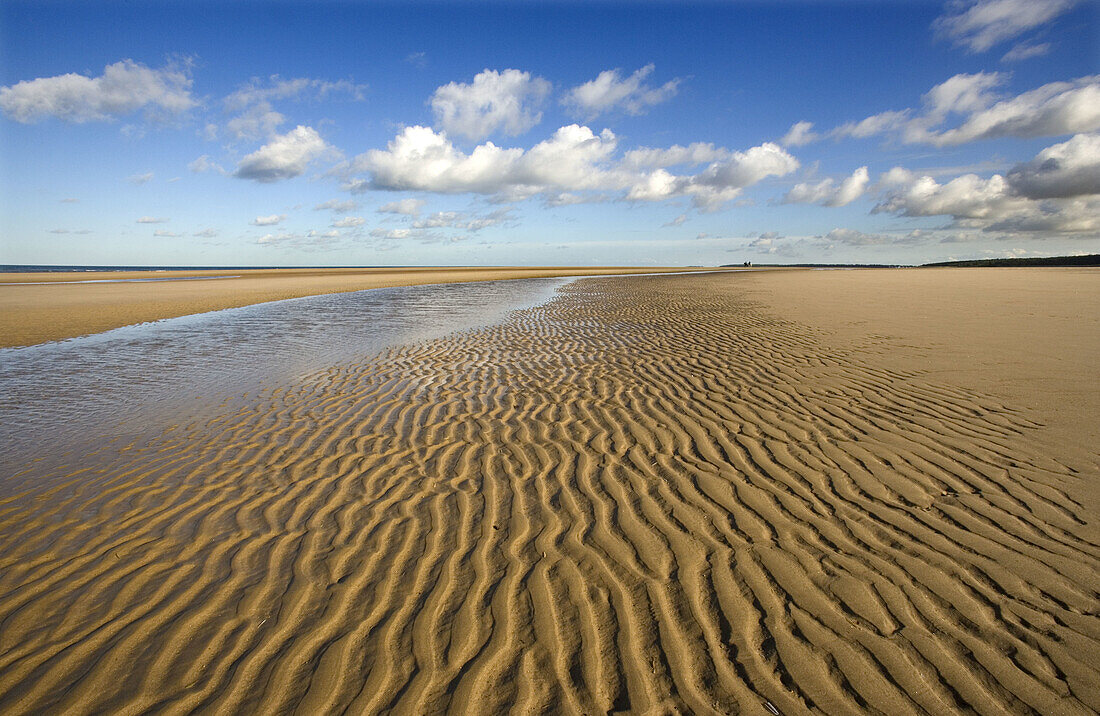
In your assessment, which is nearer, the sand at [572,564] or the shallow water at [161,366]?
the sand at [572,564]

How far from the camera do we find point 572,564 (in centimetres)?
375

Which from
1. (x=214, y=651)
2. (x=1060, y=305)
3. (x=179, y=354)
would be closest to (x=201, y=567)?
(x=214, y=651)

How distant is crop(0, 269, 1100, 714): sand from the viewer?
271 cm

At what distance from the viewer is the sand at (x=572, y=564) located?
271 cm

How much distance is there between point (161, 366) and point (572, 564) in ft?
36.5

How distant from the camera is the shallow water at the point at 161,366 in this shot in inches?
277

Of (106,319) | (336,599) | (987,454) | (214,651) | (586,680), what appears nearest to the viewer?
(586,680)

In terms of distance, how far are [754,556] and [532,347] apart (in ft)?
30.2

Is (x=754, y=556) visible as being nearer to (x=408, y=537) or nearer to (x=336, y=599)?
(x=408, y=537)

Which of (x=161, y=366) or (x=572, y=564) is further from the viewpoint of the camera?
(x=161, y=366)

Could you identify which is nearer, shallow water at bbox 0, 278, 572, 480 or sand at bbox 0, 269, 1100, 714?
sand at bbox 0, 269, 1100, 714

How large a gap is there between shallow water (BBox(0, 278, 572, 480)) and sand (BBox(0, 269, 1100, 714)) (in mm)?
1414

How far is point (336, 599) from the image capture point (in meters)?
3.42

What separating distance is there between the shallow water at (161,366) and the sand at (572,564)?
1414mm
